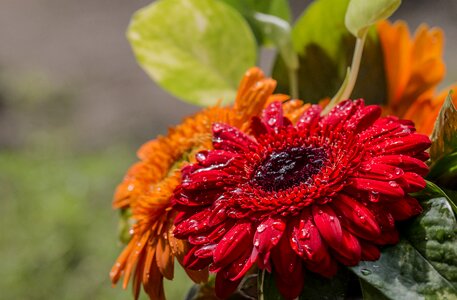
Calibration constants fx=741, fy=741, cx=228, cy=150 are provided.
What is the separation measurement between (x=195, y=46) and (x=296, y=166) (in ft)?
0.51

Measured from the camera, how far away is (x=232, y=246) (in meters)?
0.31

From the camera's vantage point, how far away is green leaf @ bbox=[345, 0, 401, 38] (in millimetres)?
357

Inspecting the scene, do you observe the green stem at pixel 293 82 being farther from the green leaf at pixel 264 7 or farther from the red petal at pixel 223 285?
the red petal at pixel 223 285

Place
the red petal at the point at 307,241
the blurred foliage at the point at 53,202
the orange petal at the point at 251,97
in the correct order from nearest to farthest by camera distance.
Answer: the red petal at the point at 307,241, the orange petal at the point at 251,97, the blurred foliage at the point at 53,202

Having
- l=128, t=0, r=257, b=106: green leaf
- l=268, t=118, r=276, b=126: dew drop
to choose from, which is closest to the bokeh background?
l=128, t=0, r=257, b=106: green leaf

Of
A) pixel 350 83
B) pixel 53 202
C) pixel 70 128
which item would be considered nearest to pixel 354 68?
pixel 350 83

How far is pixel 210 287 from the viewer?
0.39 meters

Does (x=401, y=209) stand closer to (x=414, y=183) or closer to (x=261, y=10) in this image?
(x=414, y=183)

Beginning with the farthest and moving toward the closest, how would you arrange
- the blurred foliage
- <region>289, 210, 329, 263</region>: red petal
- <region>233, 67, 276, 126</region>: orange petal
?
the blurred foliage
<region>233, 67, 276, 126</region>: orange petal
<region>289, 210, 329, 263</region>: red petal

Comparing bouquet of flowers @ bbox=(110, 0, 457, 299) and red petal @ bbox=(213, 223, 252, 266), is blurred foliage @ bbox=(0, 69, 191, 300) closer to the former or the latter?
bouquet of flowers @ bbox=(110, 0, 457, 299)

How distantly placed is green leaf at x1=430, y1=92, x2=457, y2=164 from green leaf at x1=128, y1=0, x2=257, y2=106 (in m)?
0.16

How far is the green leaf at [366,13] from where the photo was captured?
357mm

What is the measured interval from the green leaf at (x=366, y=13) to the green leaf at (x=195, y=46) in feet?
0.32

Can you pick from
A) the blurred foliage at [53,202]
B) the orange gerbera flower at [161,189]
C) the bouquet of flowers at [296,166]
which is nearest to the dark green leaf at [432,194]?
the bouquet of flowers at [296,166]
